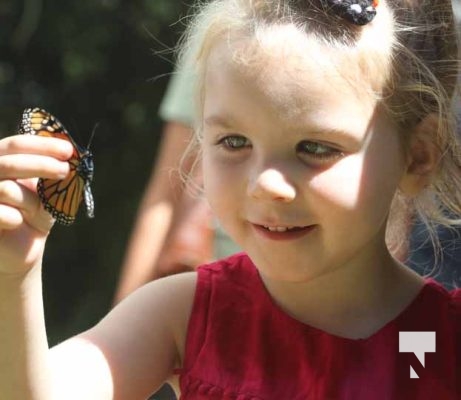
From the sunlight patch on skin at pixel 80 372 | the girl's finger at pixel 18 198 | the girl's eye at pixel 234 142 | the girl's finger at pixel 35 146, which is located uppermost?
the girl's eye at pixel 234 142

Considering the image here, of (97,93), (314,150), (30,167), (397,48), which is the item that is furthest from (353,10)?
(97,93)

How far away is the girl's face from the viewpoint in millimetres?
1793

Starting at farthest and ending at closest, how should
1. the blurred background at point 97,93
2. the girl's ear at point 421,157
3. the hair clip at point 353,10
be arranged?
the blurred background at point 97,93 < the girl's ear at point 421,157 < the hair clip at point 353,10

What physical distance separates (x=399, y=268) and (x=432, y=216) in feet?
0.60

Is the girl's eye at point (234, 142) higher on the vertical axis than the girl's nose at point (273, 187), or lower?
higher

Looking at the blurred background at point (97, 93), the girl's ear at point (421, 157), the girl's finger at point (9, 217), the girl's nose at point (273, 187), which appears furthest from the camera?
the blurred background at point (97, 93)

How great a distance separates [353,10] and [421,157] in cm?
28

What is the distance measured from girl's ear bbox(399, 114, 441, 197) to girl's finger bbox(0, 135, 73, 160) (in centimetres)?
60

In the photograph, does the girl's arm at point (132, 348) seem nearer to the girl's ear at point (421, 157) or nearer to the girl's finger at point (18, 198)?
the girl's finger at point (18, 198)

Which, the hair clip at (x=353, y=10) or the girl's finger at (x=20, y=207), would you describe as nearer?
the girl's finger at (x=20, y=207)

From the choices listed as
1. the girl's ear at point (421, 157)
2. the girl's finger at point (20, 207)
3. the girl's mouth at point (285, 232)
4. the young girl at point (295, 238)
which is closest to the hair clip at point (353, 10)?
the young girl at point (295, 238)

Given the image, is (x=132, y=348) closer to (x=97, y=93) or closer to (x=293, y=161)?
(x=293, y=161)

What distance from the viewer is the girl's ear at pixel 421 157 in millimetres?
1995

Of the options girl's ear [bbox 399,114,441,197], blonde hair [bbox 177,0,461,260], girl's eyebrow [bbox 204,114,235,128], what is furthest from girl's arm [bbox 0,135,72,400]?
girl's ear [bbox 399,114,441,197]
